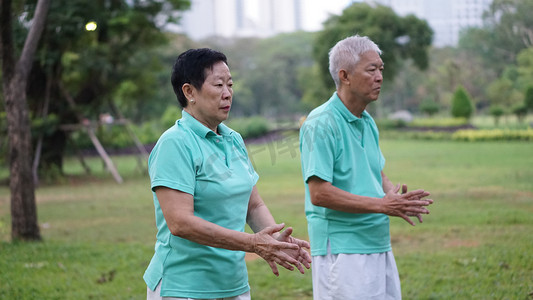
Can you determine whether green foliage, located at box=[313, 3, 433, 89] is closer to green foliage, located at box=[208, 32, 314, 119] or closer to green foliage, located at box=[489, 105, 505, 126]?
green foliage, located at box=[489, 105, 505, 126]

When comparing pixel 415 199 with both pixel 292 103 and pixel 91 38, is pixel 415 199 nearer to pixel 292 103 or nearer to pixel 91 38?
pixel 91 38

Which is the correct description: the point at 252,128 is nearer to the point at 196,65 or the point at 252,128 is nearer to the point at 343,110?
the point at 343,110

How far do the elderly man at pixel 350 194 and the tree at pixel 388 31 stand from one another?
28.9 m

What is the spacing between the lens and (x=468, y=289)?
5.49 metres

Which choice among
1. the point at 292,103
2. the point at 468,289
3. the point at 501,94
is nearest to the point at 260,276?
the point at 468,289

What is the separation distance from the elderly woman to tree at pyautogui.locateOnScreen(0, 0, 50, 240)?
5.96 m

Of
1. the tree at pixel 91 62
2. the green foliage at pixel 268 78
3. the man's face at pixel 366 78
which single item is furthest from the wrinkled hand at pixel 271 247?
the green foliage at pixel 268 78

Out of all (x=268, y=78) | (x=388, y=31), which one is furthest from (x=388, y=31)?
(x=268, y=78)

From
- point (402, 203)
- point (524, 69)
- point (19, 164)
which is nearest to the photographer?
point (402, 203)

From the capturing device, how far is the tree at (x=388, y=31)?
32.2m

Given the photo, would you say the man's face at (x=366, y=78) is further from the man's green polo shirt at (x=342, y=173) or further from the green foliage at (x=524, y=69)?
the green foliage at (x=524, y=69)

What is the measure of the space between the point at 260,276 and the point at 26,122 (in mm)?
3750

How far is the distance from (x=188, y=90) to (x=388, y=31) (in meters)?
31.1

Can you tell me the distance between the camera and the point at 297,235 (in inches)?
327
